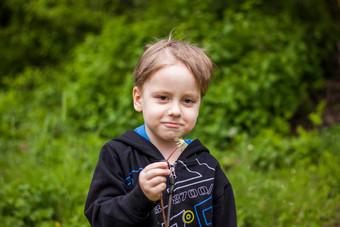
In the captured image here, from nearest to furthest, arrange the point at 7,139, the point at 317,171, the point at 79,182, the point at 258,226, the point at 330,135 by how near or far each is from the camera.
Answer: the point at 258,226 < the point at 79,182 < the point at 317,171 < the point at 330,135 < the point at 7,139

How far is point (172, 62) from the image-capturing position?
1.65m

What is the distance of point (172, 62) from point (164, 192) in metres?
0.56

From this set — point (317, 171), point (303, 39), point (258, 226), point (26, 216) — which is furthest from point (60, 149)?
point (303, 39)

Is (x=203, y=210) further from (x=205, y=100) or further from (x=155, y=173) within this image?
(x=205, y=100)

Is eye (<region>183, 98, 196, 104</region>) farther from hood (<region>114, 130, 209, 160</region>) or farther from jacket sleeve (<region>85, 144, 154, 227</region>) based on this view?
jacket sleeve (<region>85, 144, 154, 227</region>)

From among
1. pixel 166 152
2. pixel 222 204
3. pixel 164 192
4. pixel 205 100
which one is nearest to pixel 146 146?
pixel 166 152

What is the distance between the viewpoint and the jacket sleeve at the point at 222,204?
5.87ft

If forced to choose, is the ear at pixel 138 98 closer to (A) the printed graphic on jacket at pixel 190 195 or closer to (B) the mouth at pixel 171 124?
(B) the mouth at pixel 171 124

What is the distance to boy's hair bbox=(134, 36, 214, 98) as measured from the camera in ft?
5.45

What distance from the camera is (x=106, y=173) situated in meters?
1.62

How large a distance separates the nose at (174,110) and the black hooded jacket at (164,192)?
0.66 ft

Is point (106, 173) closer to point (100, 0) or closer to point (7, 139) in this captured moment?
point (7, 139)

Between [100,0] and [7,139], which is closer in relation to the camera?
[7,139]

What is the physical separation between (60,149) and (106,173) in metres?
2.62
